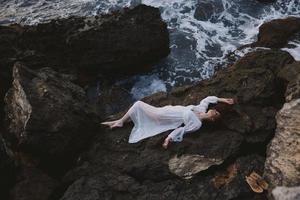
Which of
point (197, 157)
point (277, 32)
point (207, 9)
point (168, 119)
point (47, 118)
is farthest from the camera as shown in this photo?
point (207, 9)

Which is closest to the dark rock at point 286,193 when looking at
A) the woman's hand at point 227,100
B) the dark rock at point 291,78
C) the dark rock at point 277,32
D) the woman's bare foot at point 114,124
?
the dark rock at point 291,78

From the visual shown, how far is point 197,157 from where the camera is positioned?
8.02 metres

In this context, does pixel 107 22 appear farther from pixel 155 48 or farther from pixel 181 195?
pixel 181 195

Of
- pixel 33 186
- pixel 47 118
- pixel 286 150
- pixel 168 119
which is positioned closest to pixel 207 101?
pixel 168 119

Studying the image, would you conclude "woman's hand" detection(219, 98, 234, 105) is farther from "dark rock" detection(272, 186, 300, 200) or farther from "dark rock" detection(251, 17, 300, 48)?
"dark rock" detection(251, 17, 300, 48)

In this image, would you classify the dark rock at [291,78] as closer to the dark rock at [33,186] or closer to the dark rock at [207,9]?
the dark rock at [33,186]

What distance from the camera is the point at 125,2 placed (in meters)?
18.1

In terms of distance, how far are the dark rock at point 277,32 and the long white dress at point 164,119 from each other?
205 inches

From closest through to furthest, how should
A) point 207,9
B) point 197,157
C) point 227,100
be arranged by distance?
point 197,157 < point 227,100 < point 207,9

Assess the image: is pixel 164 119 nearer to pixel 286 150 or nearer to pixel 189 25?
pixel 286 150

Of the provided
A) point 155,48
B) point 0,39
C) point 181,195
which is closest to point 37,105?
point 181,195

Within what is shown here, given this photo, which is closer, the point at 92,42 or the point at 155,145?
the point at 155,145

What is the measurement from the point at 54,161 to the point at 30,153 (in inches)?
19.0

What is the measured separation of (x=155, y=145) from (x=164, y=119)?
68 centimetres
